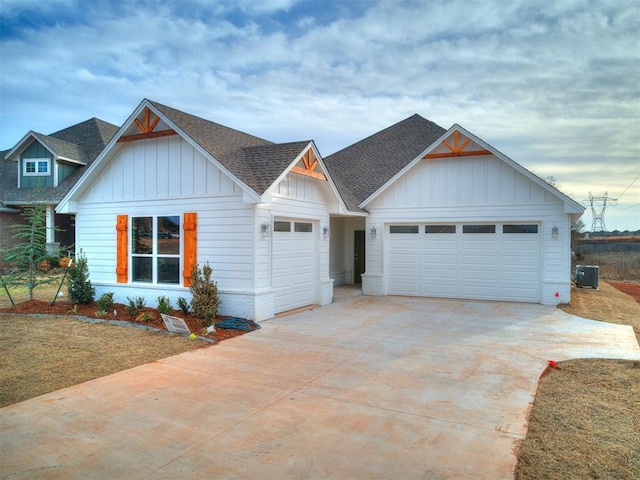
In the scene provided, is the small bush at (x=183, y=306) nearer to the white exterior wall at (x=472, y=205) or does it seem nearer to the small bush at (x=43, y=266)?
the white exterior wall at (x=472, y=205)

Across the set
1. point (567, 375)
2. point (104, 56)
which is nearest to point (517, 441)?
point (567, 375)

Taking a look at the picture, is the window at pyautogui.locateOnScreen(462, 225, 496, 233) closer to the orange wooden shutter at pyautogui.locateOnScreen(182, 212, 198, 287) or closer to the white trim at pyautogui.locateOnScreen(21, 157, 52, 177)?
the orange wooden shutter at pyautogui.locateOnScreen(182, 212, 198, 287)

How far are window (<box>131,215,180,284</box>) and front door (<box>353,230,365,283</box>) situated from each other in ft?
27.3

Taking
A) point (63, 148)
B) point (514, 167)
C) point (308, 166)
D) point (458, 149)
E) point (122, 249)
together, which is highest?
point (63, 148)

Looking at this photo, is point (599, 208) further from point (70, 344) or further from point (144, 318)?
point (70, 344)

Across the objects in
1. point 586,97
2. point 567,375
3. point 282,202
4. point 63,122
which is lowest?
point 567,375

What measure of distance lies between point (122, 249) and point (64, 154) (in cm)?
1218

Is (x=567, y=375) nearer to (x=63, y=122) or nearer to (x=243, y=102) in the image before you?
(x=243, y=102)

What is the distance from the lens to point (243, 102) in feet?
53.1

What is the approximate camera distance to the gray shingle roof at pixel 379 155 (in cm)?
1661

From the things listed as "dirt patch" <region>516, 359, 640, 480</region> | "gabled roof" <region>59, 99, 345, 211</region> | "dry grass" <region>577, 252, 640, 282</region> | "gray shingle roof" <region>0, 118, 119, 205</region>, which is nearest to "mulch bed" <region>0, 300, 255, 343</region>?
"gabled roof" <region>59, 99, 345, 211</region>

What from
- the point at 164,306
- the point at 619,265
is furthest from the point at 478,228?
the point at 619,265

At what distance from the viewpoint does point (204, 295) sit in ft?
31.0

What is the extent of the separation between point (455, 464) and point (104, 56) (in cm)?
1177
